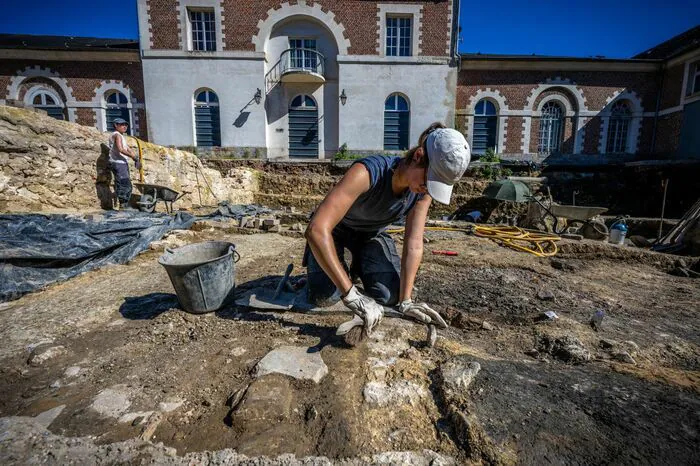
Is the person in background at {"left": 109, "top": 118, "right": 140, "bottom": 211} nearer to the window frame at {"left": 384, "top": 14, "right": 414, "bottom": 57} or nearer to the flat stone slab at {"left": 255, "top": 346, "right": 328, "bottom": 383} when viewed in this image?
the flat stone slab at {"left": 255, "top": 346, "right": 328, "bottom": 383}

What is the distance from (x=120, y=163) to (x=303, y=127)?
377 inches

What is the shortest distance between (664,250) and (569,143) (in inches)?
455

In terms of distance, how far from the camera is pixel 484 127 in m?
15.6

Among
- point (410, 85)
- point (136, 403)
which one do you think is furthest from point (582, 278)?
point (410, 85)

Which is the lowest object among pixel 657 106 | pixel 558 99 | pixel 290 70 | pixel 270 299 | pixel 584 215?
pixel 270 299

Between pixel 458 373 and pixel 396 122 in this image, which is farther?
pixel 396 122

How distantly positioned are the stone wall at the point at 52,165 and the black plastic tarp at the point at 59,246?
194 cm

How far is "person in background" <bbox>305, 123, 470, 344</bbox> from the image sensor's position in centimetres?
194

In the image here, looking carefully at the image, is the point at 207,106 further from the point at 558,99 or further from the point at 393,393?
the point at 558,99

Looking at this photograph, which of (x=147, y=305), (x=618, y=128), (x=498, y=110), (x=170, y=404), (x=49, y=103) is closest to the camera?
(x=170, y=404)

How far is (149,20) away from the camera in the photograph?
44.9 ft

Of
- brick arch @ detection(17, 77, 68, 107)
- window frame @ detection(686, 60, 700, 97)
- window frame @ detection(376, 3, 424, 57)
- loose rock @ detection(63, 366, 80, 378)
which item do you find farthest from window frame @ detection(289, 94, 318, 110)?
window frame @ detection(686, 60, 700, 97)

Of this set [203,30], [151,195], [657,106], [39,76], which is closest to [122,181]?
[151,195]

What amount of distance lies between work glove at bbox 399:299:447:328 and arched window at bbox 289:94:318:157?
13832 millimetres
